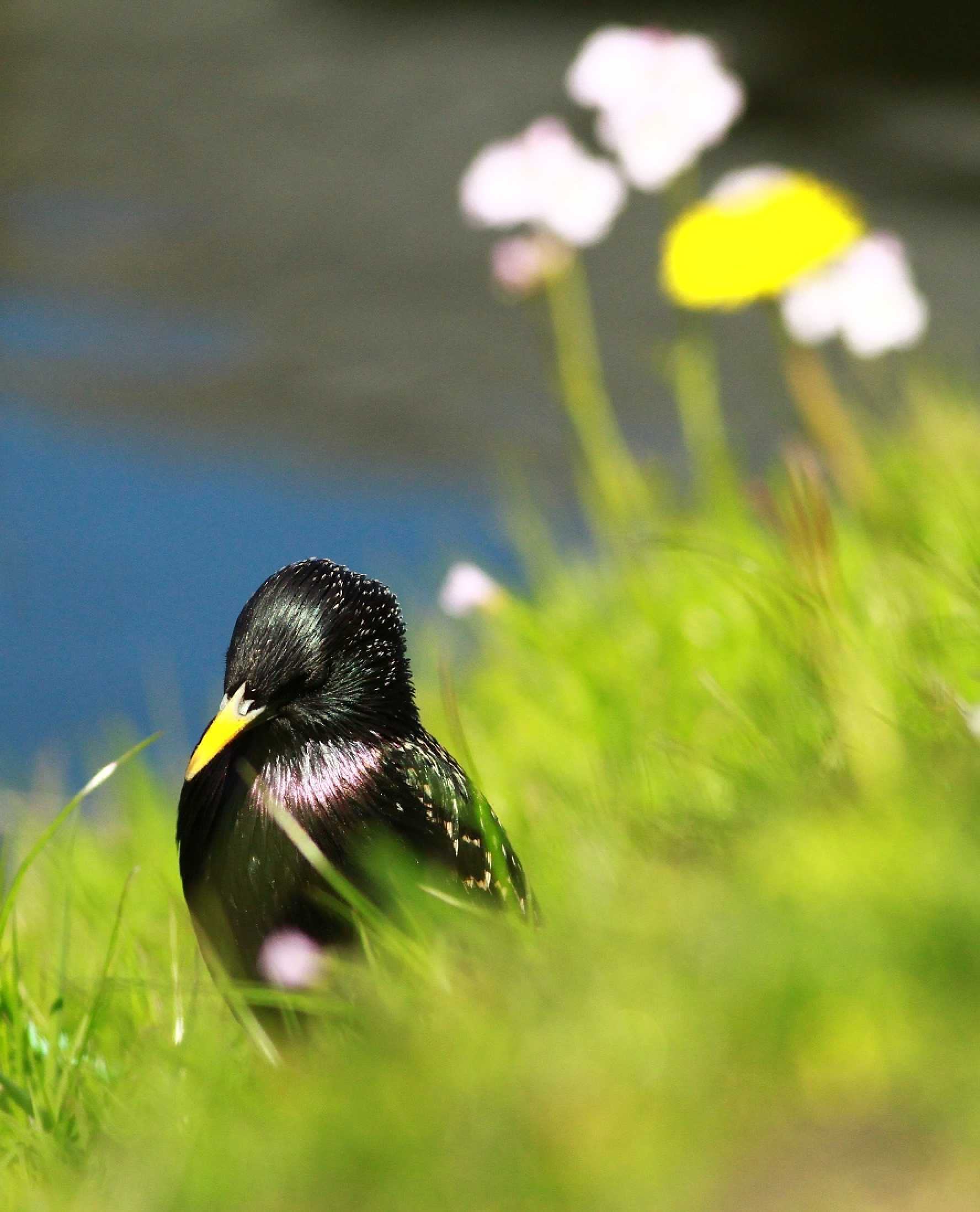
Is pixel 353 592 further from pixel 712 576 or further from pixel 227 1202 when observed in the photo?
pixel 712 576

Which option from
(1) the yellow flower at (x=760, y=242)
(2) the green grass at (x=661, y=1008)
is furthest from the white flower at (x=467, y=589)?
(1) the yellow flower at (x=760, y=242)

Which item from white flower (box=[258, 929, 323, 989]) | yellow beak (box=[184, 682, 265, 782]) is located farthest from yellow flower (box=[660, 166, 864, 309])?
white flower (box=[258, 929, 323, 989])

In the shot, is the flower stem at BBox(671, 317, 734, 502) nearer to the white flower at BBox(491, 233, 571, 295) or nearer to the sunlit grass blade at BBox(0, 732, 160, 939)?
the white flower at BBox(491, 233, 571, 295)

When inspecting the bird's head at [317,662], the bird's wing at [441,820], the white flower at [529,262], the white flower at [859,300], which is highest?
the white flower at [529,262]

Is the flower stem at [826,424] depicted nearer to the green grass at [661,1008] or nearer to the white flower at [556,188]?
the green grass at [661,1008]

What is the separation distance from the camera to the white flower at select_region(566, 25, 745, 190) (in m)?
2.88

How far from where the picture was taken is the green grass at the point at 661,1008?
105cm

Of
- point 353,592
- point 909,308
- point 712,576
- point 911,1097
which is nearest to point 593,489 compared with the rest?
point 712,576

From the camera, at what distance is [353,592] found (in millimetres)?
2061

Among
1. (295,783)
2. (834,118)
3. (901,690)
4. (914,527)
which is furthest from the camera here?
(834,118)

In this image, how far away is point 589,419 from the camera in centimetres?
327

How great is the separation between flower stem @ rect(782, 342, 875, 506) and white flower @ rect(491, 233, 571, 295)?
1.89 feet

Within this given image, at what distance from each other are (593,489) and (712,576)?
1.11ft

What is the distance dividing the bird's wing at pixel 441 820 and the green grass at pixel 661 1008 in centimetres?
6
